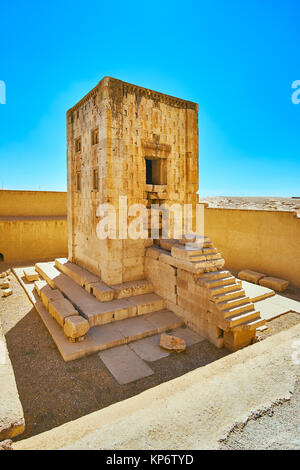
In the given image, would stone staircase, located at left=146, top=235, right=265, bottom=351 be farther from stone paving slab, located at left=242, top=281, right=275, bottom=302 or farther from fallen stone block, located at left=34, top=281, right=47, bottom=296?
fallen stone block, located at left=34, top=281, right=47, bottom=296

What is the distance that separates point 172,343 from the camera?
5.50 meters

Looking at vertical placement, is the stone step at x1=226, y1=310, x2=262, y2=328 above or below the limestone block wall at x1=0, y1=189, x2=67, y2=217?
below

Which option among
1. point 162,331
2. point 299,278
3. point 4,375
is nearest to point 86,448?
point 4,375

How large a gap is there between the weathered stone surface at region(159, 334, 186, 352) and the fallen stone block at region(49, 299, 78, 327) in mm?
2130

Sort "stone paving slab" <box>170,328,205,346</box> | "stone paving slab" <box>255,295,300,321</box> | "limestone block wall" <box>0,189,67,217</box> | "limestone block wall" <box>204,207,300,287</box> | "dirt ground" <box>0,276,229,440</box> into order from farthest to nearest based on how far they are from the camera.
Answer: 1. "limestone block wall" <box>0,189,67,217</box>
2. "limestone block wall" <box>204,207,300,287</box>
3. "stone paving slab" <box>255,295,300,321</box>
4. "stone paving slab" <box>170,328,205,346</box>
5. "dirt ground" <box>0,276,229,440</box>

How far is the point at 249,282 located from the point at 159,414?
8191 mm

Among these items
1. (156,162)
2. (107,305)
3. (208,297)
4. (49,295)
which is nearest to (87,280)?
(49,295)

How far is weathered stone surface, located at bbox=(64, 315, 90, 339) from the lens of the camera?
5438mm

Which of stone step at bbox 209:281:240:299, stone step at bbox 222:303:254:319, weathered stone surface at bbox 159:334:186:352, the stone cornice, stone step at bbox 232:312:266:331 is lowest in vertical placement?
weathered stone surface at bbox 159:334:186:352

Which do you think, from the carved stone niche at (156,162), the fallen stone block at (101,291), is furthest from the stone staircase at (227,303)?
the carved stone niche at (156,162)

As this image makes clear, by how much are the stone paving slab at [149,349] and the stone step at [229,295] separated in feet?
5.10

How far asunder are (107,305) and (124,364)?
6.16 feet

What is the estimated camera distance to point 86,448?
2059 millimetres

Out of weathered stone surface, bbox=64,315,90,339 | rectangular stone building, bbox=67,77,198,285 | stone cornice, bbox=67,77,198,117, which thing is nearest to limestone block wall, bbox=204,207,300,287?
rectangular stone building, bbox=67,77,198,285
